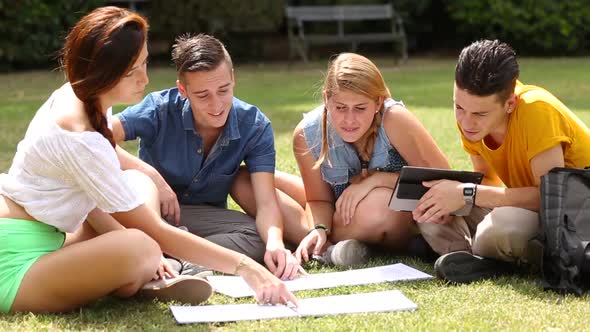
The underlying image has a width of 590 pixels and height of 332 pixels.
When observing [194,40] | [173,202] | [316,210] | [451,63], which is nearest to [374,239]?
[316,210]

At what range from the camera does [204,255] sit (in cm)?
335

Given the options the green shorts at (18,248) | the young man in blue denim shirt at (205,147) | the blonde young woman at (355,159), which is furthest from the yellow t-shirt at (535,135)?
the green shorts at (18,248)

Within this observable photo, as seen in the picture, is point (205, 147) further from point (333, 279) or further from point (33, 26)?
point (33, 26)

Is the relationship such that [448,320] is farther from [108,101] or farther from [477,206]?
[108,101]

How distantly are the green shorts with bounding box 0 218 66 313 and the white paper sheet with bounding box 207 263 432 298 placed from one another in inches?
26.4

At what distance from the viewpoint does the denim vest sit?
4.31 m

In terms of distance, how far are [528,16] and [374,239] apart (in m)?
12.4

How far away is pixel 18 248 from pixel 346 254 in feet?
4.58

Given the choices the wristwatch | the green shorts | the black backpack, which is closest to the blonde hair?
the wristwatch

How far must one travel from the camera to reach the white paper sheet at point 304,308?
10.9 ft

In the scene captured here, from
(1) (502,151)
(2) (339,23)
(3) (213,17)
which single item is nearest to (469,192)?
(1) (502,151)

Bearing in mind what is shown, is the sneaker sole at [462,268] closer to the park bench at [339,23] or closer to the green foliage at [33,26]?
the green foliage at [33,26]

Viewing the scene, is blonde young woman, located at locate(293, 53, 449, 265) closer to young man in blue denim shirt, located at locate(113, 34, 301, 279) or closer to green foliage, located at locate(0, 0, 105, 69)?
young man in blue denim shirt, located at locate(113, 34, 301, 279)

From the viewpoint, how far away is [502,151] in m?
3.97
